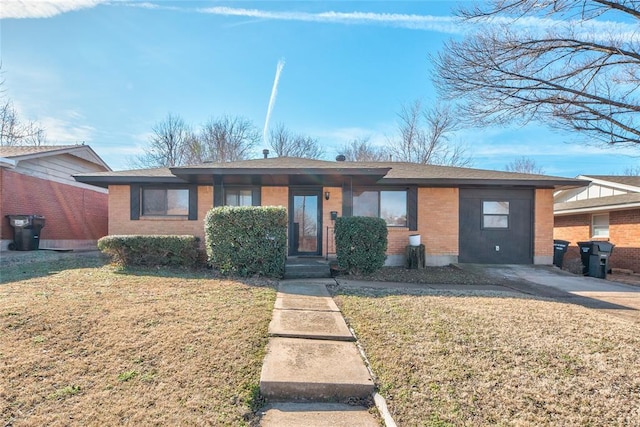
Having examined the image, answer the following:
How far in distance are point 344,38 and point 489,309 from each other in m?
9.04

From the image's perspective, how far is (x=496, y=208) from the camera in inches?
395

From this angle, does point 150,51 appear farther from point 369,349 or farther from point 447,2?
point 369,349

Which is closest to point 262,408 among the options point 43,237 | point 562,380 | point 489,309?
point 562,380

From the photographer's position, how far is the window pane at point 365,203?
966 cm

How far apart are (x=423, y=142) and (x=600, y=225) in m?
12.7

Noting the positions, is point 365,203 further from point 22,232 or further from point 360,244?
point 22,232

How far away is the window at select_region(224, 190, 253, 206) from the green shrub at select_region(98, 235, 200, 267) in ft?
6.96

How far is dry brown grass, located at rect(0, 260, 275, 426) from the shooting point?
2.34 meters

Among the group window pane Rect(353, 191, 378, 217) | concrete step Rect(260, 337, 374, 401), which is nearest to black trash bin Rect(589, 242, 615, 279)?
window pane Rect(353, 191, 378, 217)

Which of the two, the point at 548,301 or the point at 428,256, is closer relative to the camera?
the point at 548,301

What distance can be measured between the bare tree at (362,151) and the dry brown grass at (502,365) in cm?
2328

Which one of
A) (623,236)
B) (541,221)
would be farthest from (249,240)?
(623,236)

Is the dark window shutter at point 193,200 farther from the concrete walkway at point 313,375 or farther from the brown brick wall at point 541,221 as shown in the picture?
the brown brick wall at point 541,221

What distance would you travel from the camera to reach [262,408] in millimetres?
2510
